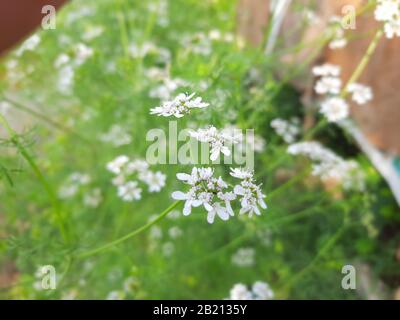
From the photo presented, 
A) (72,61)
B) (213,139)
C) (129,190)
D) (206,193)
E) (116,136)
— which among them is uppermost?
(72,61)

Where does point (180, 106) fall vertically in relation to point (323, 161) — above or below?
below

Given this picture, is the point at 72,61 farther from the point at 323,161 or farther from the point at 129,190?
the point at 323,161

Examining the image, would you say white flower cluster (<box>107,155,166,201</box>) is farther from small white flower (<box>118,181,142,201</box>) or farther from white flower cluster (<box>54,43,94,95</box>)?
white flower cluster (<box>54,43,94,95</box>)

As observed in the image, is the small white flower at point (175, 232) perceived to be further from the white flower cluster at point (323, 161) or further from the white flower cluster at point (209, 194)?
the white flower cluster at point (209, 194)

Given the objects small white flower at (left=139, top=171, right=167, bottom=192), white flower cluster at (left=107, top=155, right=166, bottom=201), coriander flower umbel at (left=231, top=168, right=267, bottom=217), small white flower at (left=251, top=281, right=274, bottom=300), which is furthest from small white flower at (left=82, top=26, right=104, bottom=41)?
coriander flower umbel at (left=231, top=168, right=267, bottom=217)

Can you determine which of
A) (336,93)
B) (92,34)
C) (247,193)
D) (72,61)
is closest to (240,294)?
(247,193)
